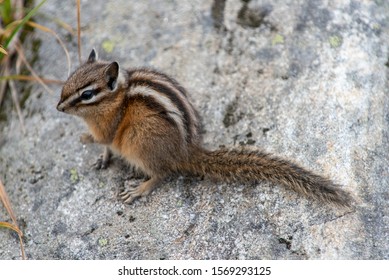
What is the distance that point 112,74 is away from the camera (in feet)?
13.4

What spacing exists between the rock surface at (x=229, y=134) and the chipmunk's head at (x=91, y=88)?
0.55m

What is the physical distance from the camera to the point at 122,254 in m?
3.87

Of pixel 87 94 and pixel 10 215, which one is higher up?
pixel 87 94

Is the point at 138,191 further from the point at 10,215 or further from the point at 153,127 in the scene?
the point at 10,215

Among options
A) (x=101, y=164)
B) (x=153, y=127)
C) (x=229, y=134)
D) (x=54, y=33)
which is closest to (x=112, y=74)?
(x=153, y=127)

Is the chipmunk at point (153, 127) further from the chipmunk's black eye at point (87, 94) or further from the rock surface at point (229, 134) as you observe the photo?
the rock surface at point (229, 134)

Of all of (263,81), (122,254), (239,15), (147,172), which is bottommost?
(122,254)

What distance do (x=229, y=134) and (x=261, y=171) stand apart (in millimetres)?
600

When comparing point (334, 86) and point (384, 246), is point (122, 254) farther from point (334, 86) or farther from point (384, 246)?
point (334, 86)

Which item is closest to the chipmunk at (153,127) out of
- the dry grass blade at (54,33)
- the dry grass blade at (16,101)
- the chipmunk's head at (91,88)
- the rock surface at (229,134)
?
the chipmunk's head at (91,88)
